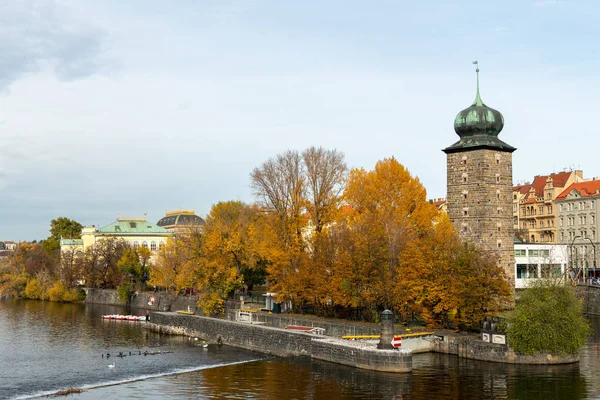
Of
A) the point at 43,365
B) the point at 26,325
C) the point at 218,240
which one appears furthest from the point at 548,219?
the point at 43,365

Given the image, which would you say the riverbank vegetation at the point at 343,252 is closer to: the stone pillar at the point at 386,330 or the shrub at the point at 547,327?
the shrub at the point at 547,327

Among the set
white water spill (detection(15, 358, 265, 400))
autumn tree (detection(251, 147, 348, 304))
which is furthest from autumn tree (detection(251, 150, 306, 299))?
white water spill (detection(15, 358, 265, 400))

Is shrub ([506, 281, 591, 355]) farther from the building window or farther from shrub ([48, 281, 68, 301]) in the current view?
shrub ([48, 281, 68, 301])

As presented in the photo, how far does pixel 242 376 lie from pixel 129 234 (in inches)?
3607

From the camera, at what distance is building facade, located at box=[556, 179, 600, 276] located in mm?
97062

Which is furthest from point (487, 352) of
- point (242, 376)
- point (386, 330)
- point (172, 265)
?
point (172, 265)

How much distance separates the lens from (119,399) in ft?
115

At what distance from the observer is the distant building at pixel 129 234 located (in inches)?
5015

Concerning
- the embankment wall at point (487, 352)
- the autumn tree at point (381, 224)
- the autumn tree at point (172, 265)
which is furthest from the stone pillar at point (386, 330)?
the autumn tree at point (172, 265)

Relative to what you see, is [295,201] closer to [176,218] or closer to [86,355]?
[86,355]

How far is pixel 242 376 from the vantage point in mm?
41594

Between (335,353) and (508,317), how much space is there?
1091 cm

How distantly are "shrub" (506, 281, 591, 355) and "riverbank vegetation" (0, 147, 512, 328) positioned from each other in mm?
5160

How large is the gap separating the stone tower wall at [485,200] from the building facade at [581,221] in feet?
107
